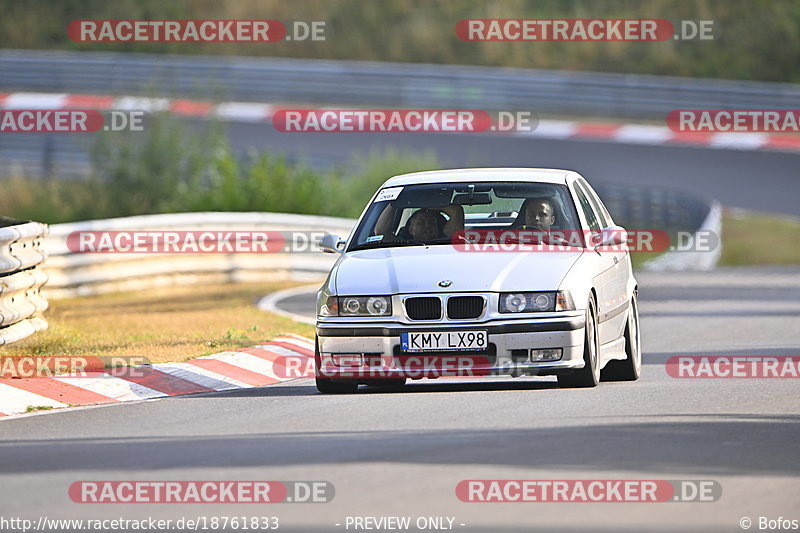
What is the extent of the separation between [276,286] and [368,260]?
12.1 meters

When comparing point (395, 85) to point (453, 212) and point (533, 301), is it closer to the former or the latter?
point (453, 212)

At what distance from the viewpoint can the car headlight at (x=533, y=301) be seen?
36.3ft

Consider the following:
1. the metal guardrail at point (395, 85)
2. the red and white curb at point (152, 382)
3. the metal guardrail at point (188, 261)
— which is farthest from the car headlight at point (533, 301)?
the metal guardrail at point (395, 85)

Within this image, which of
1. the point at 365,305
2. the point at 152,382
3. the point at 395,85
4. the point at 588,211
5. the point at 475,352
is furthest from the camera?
the point at 395,85

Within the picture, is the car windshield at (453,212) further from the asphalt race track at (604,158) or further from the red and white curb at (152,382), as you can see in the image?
the asphalt race track at (604,158)

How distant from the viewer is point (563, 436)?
9.34 m

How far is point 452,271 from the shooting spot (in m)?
11.2

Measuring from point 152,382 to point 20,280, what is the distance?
1.73 m

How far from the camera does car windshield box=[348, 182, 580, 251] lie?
39.9 feet

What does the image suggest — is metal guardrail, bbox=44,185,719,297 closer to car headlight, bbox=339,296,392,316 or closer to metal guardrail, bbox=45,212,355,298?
metal guardrail, bbox=45,212,355,298

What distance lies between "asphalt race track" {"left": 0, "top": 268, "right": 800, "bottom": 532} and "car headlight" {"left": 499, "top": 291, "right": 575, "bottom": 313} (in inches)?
23.9

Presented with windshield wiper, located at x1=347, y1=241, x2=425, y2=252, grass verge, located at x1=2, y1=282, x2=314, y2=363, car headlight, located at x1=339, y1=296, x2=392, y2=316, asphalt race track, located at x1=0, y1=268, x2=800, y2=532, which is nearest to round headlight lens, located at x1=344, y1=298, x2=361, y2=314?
car headlight, located at x1=339, y1=296, x2=392, y2=316

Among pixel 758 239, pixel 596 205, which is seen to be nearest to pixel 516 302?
pixel 596 205

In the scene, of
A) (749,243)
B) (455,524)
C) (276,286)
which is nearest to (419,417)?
(455,524)
